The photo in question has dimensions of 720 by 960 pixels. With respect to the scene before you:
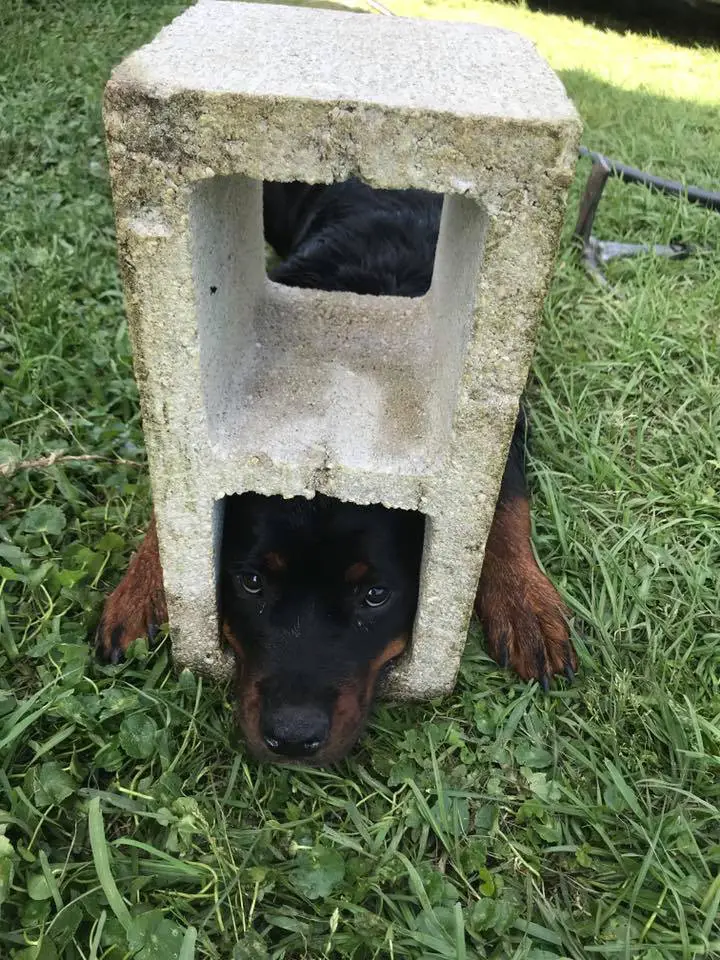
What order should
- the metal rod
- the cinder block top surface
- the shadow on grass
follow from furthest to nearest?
the shadow on grass < the metal rod < the cinder block top surface

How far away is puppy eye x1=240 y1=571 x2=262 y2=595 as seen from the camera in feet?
6.77

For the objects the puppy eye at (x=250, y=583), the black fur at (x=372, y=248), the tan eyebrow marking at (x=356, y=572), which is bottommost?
the puppy eye at (x=250, y=583)

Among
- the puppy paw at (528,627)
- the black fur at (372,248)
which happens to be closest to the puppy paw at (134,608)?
the puppy paw at (528,627)

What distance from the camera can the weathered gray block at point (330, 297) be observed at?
4.43ft

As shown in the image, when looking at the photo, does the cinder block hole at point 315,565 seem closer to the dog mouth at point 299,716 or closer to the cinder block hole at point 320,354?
the dog mouth at point 299,716

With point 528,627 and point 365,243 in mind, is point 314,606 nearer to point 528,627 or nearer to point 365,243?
point 528,627

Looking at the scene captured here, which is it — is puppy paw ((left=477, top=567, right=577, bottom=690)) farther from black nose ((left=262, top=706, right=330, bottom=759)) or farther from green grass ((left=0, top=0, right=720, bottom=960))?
black nose ((left=262, top=706, right=330, bottom=759))

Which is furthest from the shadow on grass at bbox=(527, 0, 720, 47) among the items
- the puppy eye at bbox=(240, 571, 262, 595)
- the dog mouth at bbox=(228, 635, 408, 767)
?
the dog mouth at bbox=(228, 635, 408, 767)

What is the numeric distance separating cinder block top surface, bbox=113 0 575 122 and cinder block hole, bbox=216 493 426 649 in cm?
96

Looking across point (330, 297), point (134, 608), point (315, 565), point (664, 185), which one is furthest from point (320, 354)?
point (664, 185)

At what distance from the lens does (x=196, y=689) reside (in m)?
2.12

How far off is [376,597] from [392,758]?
413 millimetres

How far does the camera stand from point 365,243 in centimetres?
305

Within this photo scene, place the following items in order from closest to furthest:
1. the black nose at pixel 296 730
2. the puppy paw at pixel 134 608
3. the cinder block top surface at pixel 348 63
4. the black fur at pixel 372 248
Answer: the cinder block top surface at pixel 348 63, the black nose at pixel 296 730, the puppy paw at pixel 134 608, the black fur at pixel 372 248
